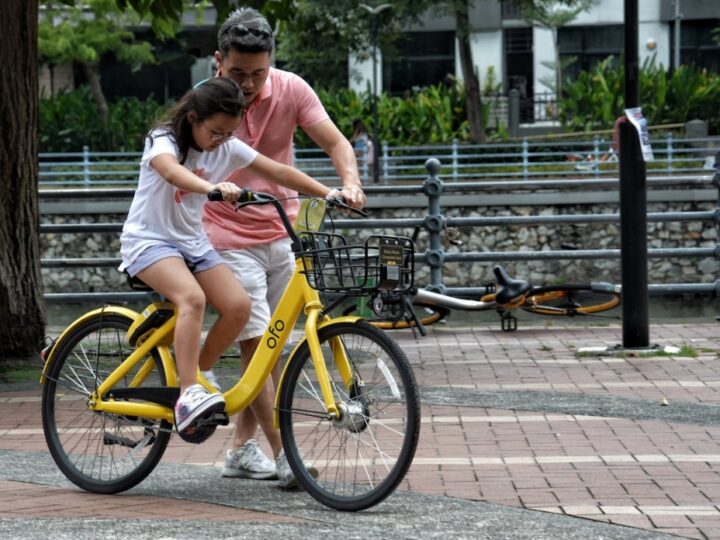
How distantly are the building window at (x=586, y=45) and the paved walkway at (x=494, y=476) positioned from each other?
39.5 m

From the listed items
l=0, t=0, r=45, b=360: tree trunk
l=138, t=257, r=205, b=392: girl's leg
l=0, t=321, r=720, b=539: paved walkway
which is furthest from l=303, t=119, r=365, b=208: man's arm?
l=0, t=0, r=45, b=360: tree trunk

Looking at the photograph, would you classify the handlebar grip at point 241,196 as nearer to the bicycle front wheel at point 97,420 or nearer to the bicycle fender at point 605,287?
the bicycle front wheel at point 97,420

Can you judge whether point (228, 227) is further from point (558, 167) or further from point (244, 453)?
point (558, 167)

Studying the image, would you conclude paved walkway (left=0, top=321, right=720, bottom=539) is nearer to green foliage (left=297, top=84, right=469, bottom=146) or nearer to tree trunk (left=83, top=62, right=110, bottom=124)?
green foliage (left=297, top=84, right=469, bottom=146)

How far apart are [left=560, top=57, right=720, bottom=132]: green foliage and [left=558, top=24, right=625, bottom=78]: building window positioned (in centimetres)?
909

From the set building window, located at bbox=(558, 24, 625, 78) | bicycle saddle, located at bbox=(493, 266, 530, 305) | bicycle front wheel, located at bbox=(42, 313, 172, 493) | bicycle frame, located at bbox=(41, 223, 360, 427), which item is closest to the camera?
bicycle frame, located at bbox=(41, 223, 360, 427)

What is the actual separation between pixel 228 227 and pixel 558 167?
998 inches

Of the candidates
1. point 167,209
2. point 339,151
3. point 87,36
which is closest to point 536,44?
point 87,36

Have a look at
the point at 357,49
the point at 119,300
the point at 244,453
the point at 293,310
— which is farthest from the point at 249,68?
the point at 357,49

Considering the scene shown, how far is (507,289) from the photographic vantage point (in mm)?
12289

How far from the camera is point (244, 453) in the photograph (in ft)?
19.9

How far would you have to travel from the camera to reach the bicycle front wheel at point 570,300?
1248 cm

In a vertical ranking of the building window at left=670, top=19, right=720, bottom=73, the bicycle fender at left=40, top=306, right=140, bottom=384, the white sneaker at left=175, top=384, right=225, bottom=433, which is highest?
the building window at left=670, top=19, right=720, bottom=73

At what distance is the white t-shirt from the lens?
5688 mm
